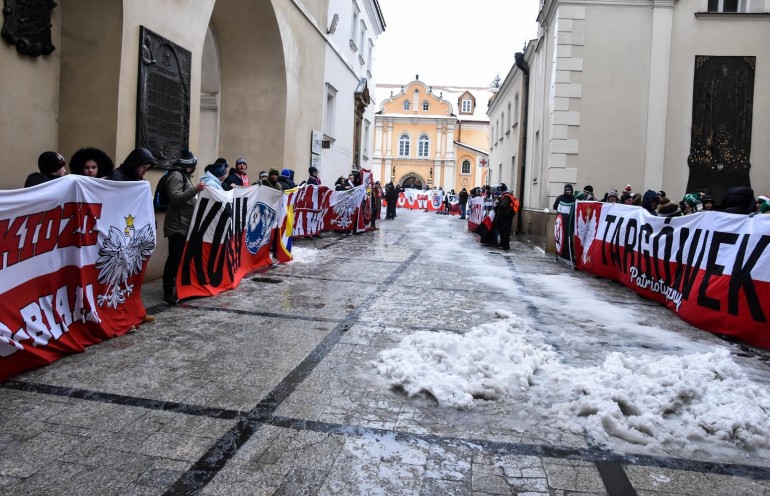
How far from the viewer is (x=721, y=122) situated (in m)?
15.7

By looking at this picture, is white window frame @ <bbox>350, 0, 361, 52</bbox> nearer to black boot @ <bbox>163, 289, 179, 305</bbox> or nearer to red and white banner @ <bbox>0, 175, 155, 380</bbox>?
black boot @ <bbox>163, 289, 179, 305</bbox>

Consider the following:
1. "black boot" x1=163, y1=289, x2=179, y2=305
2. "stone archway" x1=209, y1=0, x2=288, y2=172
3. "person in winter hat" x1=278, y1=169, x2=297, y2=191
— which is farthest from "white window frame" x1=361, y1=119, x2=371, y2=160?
"black boot" x1=163, y1=289, x2=179, y2=305

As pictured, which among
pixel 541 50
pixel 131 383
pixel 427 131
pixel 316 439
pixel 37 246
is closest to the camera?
pixel 316 439

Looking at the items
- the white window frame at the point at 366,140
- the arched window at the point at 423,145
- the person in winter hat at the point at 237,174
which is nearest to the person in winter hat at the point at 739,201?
the person in winter hat at the point at 237,174

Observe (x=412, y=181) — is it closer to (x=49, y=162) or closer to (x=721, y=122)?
(x=721, y=122)

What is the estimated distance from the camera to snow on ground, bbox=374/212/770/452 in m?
3.66

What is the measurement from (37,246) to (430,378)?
10.3ft

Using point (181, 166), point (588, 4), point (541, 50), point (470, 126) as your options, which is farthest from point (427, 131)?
point (181, 166)

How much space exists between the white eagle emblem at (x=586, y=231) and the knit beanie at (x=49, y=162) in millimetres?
8923

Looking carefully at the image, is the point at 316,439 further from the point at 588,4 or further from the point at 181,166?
the point at 588,4

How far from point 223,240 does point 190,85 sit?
293cm

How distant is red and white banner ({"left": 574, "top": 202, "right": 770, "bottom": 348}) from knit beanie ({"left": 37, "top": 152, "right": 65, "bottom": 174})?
6.69 meters

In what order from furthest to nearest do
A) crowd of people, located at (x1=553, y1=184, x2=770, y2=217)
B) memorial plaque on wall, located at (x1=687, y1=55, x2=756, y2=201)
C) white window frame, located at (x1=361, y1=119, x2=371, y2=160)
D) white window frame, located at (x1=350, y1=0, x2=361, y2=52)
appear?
white window frame, located at (x1=361, y1=119, x2=371, y2=160), white window frame, located at (x1=350, y1=0, x2=361, y2=52), memorial plaque on wall, located at (x1=687, y1=55, x2=756, y2=201), crowd of people, located at (x1=553, y1=184, x2=770, y2=217)

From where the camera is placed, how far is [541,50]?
2067cm
